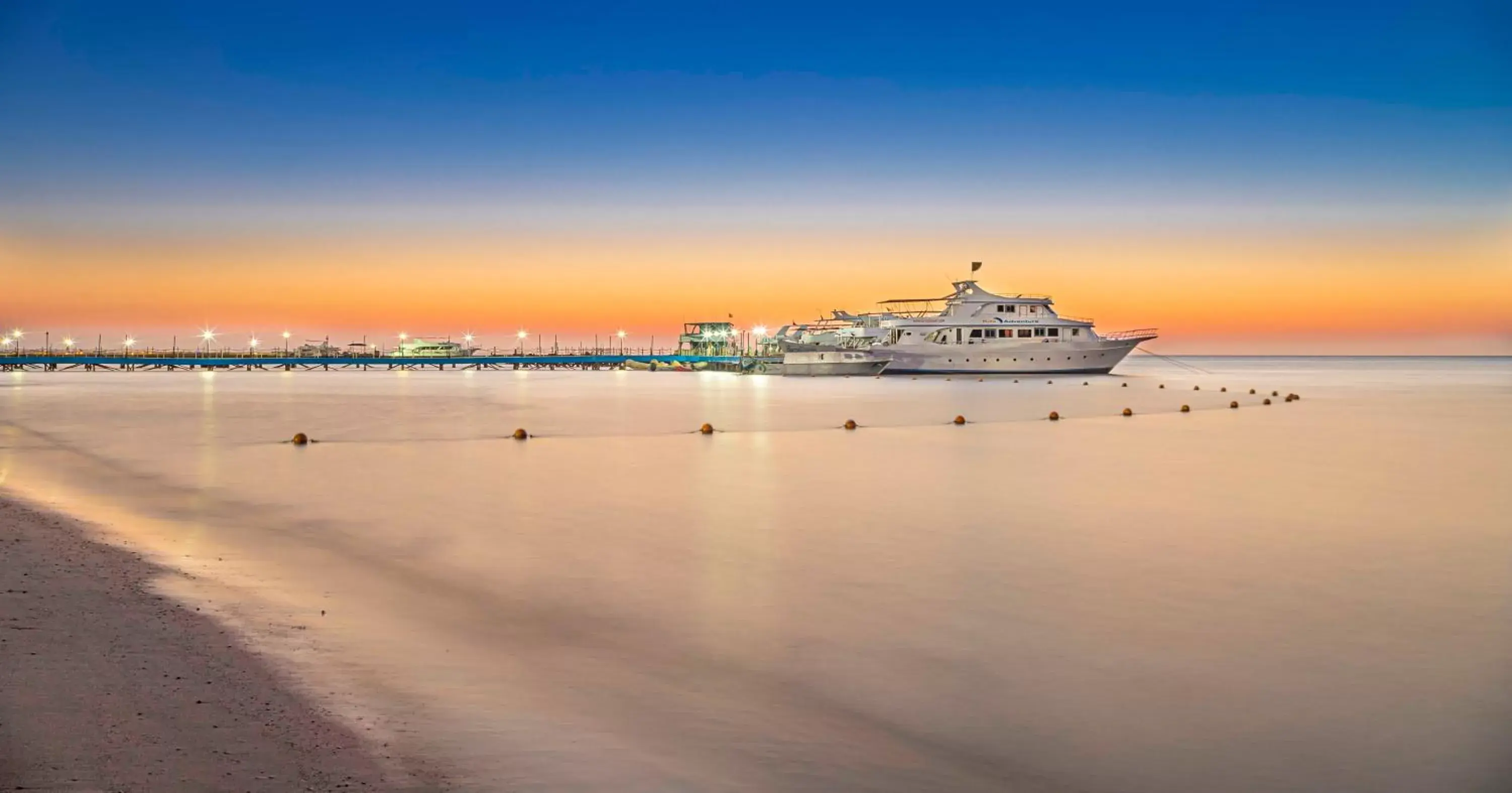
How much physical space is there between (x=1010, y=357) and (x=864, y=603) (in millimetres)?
83141

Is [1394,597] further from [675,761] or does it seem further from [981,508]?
[675,761]

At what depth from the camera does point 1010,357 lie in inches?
3526

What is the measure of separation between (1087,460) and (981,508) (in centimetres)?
908

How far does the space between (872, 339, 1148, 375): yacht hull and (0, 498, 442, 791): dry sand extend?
8500 centimetres

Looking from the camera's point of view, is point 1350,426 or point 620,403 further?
point 620,403

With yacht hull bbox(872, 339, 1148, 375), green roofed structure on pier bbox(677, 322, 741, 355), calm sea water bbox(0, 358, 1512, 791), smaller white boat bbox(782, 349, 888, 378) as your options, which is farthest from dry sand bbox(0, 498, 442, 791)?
green roofed structure on pier bbox(677, 322, 741, 355)

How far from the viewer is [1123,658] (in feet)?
25.2

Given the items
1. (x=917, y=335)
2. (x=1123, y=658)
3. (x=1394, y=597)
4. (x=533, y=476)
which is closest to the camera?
(x=1123, y=658)

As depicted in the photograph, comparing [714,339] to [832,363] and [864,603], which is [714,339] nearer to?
[832,363]

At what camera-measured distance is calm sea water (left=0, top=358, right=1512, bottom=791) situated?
18.8ft

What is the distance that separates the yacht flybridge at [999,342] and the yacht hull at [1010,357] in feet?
0.21

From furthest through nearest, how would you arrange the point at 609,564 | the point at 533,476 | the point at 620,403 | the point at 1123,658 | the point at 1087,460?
1. the point at 620,403
2. the point at 1087,460
3. the point at 533,476
4. the point at 609,564
5. the point at 1123,658

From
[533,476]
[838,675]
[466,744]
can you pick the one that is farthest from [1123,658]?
[533,476]

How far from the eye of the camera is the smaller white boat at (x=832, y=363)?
303 ft
